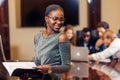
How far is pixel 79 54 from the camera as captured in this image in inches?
97.0

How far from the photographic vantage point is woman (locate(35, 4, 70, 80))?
1.06 meters

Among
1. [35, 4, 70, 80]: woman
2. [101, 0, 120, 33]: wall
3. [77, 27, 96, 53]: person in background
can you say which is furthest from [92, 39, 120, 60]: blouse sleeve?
[101, 0, 120, 33]: wall

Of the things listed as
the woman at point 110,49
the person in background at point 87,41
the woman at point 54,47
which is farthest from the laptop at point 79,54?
the woman at point 54,47

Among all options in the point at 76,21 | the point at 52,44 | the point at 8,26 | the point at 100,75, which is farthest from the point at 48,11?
the point at 76,21

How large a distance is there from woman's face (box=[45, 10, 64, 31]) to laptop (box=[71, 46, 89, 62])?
1.30 meters

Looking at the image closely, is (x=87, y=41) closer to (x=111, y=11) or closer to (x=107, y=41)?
(x=107, y=41)

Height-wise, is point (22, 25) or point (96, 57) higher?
point (22, 25)

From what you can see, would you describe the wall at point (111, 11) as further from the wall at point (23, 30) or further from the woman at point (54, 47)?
the woman at point (54, 47)

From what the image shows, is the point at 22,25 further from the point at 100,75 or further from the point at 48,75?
the point at 48,75

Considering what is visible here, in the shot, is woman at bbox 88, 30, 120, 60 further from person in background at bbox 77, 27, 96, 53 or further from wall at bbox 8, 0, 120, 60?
wall at bbox 8, 0, 120, 60

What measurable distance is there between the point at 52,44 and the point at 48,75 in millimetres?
140

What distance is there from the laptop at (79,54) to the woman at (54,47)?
1271 millimetres

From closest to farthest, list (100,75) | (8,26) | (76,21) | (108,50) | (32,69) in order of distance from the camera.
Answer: (32,69) < (100,75) < (108,50) < (8,26) < (76,21)

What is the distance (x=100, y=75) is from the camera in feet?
5.89
